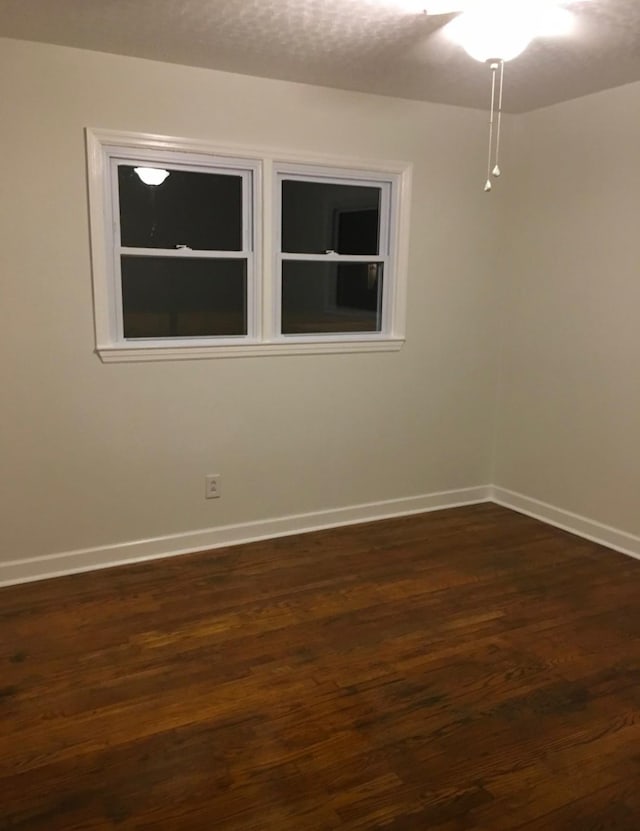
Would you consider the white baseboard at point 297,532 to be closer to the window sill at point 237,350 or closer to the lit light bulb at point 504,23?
the window sill at point 237,350

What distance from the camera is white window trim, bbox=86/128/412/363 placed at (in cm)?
326

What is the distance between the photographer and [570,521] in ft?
13.6

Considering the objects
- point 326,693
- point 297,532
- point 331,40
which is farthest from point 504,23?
point 297,532

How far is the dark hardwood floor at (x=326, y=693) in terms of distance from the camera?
2.01 metres

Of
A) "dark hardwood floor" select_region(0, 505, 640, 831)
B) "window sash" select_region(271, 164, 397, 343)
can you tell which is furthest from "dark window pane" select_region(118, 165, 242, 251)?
"dark hardwood floor" select_region(0, 505, 640, 831)

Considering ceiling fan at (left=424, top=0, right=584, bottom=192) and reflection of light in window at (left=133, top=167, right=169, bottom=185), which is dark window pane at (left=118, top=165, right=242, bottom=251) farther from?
ceiling fan at (left=424, top=0, right=584, bottom=192)

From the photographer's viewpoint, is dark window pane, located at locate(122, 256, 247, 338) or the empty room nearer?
the empty room

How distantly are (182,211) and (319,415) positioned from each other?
134cm

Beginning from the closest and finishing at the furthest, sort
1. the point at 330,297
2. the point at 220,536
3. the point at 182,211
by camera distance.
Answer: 1. the point at 182,211
2. the point at 220,536
3. the point at 330,297

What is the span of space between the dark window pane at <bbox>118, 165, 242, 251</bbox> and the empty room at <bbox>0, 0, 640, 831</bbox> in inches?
0.6

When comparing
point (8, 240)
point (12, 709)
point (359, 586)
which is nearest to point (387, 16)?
point (8, 240)

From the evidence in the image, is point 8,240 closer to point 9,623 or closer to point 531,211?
point 9,623

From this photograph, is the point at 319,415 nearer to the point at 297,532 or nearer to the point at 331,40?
the point at 297,532

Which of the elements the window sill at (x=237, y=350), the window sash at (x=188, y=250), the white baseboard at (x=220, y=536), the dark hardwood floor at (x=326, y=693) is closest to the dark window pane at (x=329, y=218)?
the window sash at (x=188, y=250)
